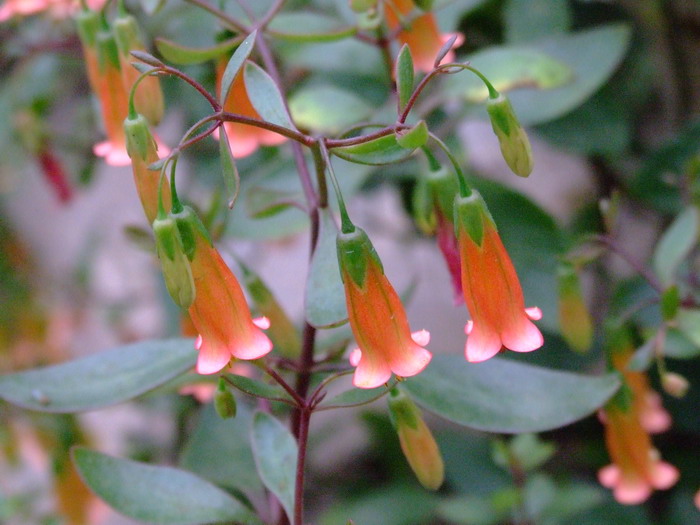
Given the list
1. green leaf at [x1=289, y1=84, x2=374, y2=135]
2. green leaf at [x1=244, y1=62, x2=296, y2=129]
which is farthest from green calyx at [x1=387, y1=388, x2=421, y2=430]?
green leaf at [x1=289, y1=84, x2=374, y2=135]

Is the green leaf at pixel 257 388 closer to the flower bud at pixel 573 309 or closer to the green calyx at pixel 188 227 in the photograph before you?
the green calyx at pixel 188 227

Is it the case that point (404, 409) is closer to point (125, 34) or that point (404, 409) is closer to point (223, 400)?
point (223, 400)

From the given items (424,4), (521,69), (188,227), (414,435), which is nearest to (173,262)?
(188,227)

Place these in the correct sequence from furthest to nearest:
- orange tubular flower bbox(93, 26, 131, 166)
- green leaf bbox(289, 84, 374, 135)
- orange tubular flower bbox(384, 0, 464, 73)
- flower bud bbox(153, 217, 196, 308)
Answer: green leaf bbox(289, 84, 374, 135), orange tubular flower bbox(384, 0, 464, 73), orange tubular flower bbox(93, 26, 131, 166), flower bud bbox(153, 217, 196, 308)

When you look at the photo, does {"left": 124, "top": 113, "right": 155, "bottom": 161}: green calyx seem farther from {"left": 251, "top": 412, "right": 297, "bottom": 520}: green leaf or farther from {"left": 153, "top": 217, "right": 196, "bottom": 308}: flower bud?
{"left": 251, "top": 412, "right": 297, "bottom": 520}: green leaf

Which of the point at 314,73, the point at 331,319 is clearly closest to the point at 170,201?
the point at 331,319

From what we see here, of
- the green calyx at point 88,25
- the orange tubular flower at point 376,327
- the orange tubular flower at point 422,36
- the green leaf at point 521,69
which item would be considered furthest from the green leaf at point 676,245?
the green calyx at point 88,25

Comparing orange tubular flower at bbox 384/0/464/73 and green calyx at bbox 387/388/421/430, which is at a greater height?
orange tubular flower at bbox 384/0/464/73

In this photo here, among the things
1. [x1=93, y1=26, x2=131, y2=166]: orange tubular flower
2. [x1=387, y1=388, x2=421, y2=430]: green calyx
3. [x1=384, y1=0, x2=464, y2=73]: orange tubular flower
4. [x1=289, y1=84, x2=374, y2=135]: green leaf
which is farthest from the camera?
[x1=289, y1=84, x2=374, y2=135]: green leaf
